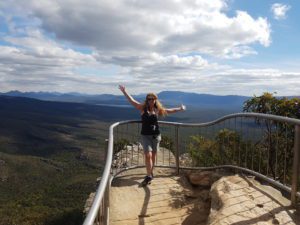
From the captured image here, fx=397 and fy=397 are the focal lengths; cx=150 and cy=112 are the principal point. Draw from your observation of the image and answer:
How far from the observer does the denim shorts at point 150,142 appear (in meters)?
7.12

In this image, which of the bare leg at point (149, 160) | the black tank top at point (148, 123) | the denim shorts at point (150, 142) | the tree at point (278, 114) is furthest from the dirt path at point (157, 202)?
the tree at point (278, 114)

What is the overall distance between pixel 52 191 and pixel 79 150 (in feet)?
228

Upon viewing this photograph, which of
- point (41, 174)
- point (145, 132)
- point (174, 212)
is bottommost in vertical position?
point (41, 174)

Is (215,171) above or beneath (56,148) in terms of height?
above

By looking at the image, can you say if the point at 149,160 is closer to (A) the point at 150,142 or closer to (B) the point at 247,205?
(A) the point at 150,142

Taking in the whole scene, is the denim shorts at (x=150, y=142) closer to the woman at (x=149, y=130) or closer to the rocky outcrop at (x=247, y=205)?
the woman at (x=149, y=130)

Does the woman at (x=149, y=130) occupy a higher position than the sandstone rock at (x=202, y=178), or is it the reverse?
the woman at (x=149, y=130)

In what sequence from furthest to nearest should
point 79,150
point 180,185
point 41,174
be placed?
1. point 79,150
2. point 41,174
3. point 180,185

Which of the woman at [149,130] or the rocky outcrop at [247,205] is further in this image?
the woman at [149,130]

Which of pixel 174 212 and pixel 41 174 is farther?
pixel 41 174

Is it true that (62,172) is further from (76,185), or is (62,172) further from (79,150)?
(79,150)

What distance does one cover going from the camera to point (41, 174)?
423 feet

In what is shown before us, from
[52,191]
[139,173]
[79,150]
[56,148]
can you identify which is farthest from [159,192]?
[56,148]

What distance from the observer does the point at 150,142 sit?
23.6 feet
